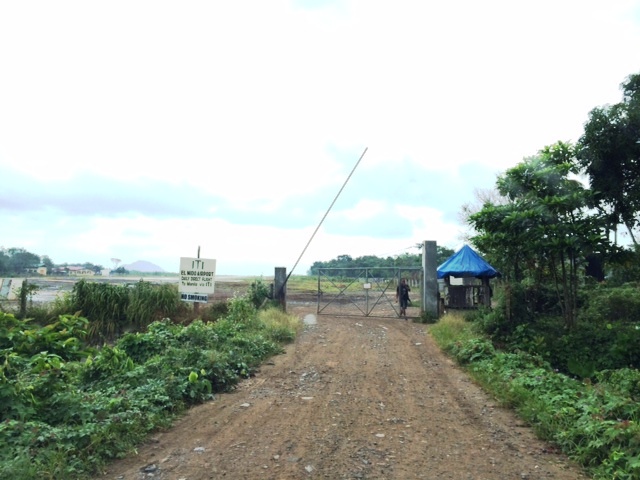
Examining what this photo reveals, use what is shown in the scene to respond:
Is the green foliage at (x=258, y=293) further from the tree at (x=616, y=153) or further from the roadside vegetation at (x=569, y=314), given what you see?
the tree at (x=616, y=153)

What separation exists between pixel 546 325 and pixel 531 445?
24.7ft

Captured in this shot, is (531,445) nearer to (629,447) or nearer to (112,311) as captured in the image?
(629,447)

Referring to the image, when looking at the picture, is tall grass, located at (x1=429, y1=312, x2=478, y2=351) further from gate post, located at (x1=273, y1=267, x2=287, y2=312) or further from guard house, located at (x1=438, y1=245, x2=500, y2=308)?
gate post, located at (x1=273, y1=267, x2=287, y2=312)

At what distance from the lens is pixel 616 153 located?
14.7 m

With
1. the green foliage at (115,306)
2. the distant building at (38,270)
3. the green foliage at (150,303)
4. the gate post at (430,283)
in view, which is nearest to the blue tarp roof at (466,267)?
the gate post at (430,283)

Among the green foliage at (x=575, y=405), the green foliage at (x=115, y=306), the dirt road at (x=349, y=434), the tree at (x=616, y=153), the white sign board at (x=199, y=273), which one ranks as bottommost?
the dirt road at (x=349, y=434)

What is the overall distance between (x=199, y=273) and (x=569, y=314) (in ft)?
31.9

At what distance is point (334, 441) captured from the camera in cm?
568

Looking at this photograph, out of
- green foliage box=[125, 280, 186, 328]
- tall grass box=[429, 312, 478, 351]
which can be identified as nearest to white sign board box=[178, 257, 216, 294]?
green foliage box=[125, 280, 186, 328]

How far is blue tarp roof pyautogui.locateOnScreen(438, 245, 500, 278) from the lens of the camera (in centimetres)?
1753

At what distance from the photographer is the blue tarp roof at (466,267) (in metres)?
17.5

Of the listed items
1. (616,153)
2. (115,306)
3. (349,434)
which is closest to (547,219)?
(616,153)

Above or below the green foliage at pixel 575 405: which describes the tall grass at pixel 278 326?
above

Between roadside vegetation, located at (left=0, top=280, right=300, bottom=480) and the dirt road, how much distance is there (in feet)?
1.07
